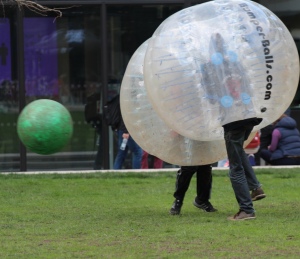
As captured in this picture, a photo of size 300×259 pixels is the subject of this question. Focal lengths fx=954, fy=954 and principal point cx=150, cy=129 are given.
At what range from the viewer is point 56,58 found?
18.2m

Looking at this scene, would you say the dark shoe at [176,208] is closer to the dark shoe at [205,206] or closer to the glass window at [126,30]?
the dark shoe at [205,206]

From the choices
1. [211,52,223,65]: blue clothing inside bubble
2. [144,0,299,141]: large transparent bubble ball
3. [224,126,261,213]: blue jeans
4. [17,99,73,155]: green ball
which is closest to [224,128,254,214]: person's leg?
[224,126,261,213]: blue jeans

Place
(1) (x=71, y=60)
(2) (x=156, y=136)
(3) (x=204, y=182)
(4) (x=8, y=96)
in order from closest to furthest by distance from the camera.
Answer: (2) (x=156, y=136), (3) (x=204, y=182), (4) (x=8, y=96), (1) (x=71, y=60)

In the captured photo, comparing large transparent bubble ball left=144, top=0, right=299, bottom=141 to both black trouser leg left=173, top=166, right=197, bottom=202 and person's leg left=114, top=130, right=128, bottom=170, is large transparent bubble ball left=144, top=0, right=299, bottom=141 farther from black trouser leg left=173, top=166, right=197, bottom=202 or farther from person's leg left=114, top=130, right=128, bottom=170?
person's leg left=114, top=130, right=128, bottom=170

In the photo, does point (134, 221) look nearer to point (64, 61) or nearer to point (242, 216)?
point (242, 216)

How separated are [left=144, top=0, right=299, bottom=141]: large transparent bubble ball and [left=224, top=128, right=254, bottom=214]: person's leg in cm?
18

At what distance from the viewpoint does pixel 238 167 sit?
9961mm

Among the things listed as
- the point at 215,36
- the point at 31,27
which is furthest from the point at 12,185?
the point at 215,36

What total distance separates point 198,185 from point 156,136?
936 mm

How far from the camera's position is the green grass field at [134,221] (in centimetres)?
829

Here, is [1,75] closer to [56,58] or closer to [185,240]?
[56,58]

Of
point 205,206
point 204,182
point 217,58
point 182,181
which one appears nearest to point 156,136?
point 182,181

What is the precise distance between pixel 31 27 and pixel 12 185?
15.2 feet

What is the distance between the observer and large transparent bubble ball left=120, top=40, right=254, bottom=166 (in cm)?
1035
